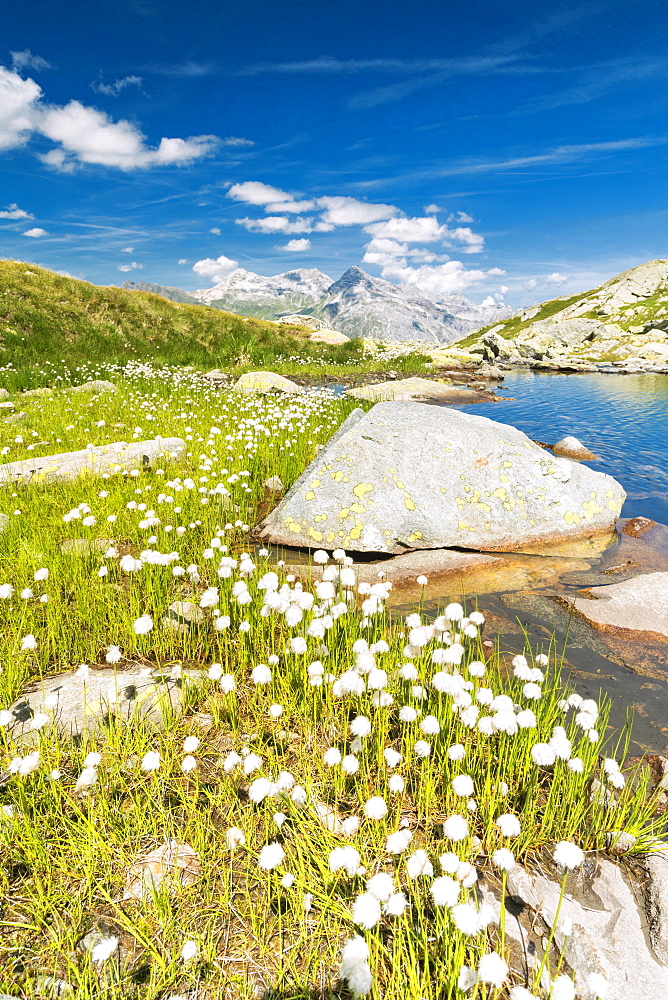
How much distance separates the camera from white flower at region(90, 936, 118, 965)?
187cm

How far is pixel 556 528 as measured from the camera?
707 centimetres

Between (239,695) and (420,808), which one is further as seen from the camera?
(239,695)

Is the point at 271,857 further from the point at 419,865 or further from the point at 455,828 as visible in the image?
the point at 455,828

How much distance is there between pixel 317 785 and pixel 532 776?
1403mm

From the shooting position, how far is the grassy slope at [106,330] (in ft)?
68.7

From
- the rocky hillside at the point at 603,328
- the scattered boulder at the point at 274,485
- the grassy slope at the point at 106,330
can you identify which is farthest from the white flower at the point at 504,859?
the rocky hillside at the point at 603,328

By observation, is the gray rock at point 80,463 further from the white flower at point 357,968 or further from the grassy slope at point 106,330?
the grassy slope at point 106,330

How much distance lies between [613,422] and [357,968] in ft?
64.7

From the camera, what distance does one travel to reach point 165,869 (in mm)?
2359

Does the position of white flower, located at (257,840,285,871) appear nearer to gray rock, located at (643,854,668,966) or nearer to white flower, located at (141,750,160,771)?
white flower, located at (141,750,160,771)

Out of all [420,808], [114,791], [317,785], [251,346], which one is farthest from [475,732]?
[251,346]

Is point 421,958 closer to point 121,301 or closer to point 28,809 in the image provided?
point 28,809

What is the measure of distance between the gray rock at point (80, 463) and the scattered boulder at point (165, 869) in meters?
6.37

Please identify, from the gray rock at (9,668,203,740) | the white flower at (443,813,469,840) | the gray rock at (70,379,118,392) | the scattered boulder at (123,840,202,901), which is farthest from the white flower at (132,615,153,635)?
the gray rock at (70,379,118,392)
